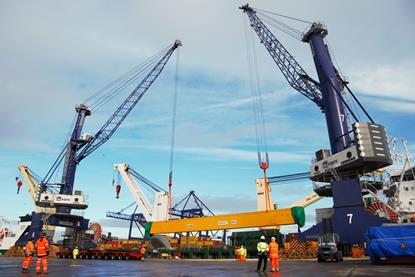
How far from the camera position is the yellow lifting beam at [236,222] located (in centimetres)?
3111

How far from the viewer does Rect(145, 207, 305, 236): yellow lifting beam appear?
31109mm

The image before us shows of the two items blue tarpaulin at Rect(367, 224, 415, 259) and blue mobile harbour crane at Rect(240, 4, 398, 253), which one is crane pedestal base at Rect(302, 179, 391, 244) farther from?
blue tarpaulin at Rect(367, 224, 415, 259)

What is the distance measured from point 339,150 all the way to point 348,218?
10.3 metres

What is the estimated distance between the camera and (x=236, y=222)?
116ft

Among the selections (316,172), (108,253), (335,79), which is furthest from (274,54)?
(108,253)

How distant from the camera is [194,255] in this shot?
39.4m

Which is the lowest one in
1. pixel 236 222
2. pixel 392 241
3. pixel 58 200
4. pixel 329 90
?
pixel 392 241

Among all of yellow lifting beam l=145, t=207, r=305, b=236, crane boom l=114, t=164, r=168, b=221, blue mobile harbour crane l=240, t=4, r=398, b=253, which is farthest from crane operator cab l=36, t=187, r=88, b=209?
blue mobile harbour crane l=240, t=4, r=398, b=253

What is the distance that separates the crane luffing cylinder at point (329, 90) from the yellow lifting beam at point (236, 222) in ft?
55.1

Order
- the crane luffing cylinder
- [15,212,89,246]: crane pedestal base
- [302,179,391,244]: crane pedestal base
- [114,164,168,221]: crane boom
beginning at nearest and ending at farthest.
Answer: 1. [302,179,391,244]: crane pedestal base
2. the crane luffing cylinder
3. [114,164,168,221]: crane boom
4. [15,212,89,246]: crane pedestal base

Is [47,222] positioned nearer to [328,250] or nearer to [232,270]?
[328,250]

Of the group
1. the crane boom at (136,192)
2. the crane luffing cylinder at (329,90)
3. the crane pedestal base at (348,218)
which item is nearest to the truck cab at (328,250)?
the crane pedestal base at (348,218)

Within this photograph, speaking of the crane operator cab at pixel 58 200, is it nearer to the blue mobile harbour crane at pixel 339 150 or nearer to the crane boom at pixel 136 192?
the crane boom at pixel 136 192

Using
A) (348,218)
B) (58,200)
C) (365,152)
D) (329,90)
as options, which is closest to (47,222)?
(58,200)
